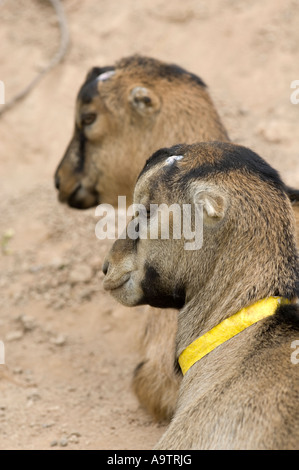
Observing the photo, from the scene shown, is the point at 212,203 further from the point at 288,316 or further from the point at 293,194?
the point at 293,194

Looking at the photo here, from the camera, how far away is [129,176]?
271 inches

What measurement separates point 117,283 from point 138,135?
2346 millimetres

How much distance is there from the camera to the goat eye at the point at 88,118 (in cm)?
690

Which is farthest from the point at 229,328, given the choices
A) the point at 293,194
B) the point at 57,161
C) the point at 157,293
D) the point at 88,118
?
the point at 57,161

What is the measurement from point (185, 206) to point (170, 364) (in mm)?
2045

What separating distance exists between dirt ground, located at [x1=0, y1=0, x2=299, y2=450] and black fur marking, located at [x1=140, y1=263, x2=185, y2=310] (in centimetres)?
163

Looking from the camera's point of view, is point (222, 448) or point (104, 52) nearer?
point (222, 448)

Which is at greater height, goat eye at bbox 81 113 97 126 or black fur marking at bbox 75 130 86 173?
goat eye at bbox 81 113 97 126

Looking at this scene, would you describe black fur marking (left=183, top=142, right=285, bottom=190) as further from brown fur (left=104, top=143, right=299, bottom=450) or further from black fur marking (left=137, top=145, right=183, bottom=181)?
black fur marking (left=137, top=145, right=183, bottom=181)

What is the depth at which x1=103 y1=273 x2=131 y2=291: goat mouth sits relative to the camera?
4646 mm

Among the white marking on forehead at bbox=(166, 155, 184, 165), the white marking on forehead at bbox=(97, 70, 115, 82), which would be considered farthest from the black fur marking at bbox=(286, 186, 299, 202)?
the white marking on forehead at bbox=(97, 70, 115, 82)

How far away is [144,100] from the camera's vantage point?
257 inches
